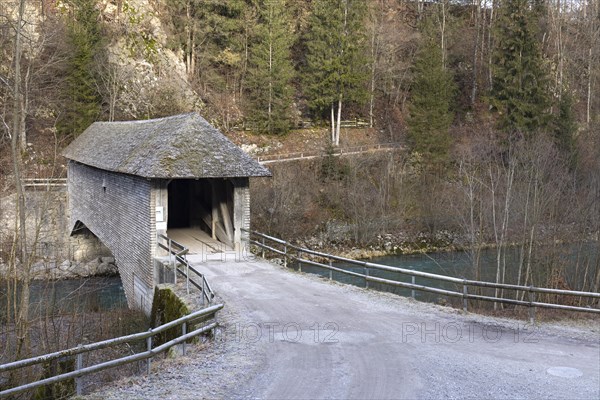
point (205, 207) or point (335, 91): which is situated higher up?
point (335, 91)

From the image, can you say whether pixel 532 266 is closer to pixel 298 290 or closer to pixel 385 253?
pixel 298 290

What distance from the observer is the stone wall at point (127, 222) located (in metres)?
15.9

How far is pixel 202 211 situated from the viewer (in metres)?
21.3

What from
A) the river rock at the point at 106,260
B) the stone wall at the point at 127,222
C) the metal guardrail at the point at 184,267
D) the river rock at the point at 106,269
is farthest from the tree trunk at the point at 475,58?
the metal guardrail at the point at 184,267

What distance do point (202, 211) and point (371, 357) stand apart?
13.9 meters

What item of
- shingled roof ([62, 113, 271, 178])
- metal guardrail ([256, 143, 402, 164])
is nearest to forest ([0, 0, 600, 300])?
metal guardrail ([256, 143, 402, 164])

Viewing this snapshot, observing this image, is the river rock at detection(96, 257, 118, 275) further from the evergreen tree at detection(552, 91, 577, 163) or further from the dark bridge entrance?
the evergreen tree at detection(552, 91, 577, 163)

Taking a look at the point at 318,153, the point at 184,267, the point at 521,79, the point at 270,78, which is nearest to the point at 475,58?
the point at 521,79

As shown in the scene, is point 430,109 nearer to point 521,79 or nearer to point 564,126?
point 521,79

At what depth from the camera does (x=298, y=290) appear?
1295 cm

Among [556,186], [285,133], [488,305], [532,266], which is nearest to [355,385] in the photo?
[488,305]

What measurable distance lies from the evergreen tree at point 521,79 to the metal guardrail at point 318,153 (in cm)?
798

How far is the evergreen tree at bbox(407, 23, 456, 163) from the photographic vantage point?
122 ft

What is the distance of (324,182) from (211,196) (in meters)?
15.3
